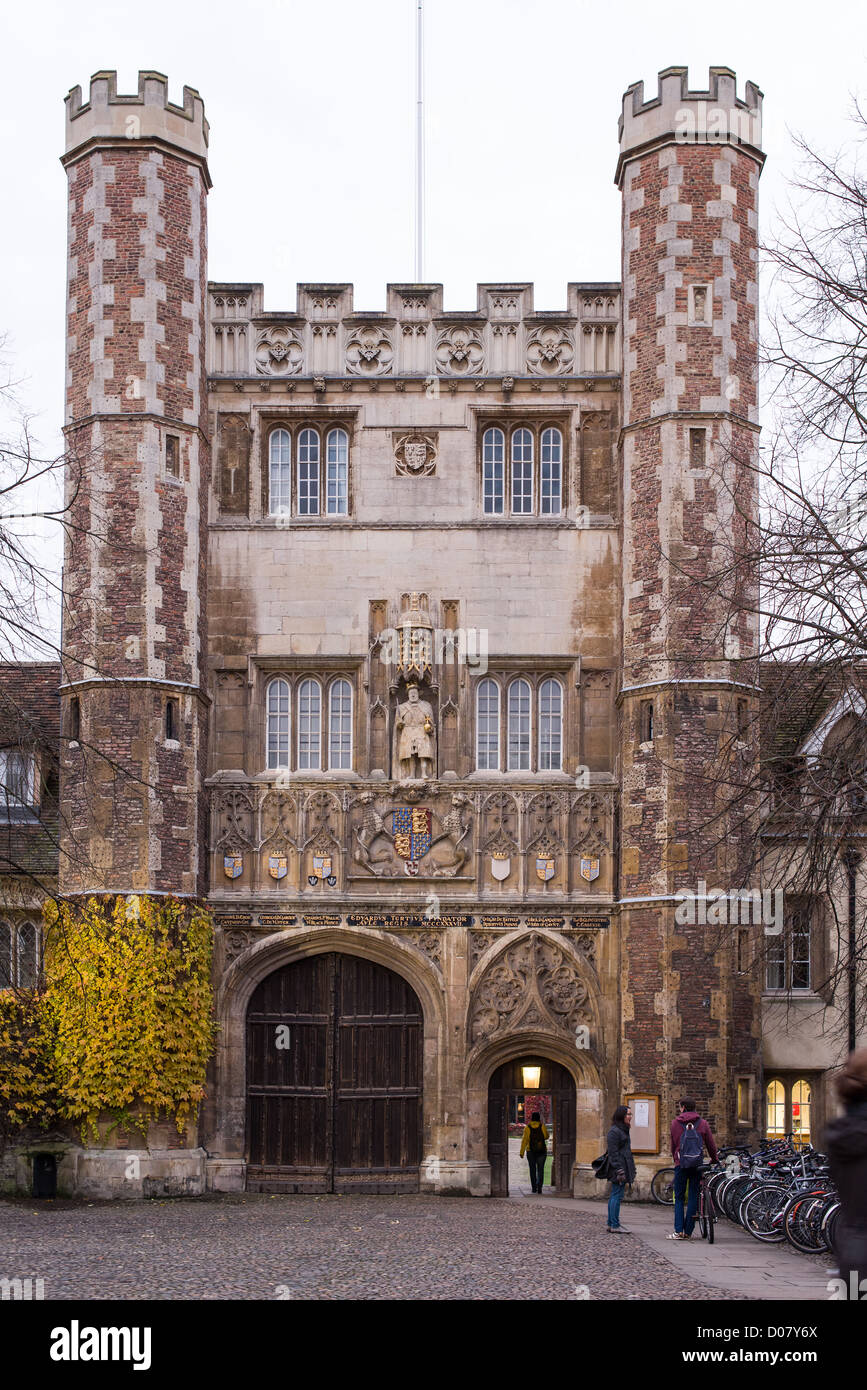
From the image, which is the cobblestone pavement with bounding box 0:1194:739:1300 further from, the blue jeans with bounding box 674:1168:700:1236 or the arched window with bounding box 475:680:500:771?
the arched window with bounding box 475:680:500:771

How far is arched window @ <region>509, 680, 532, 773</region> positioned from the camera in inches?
1043

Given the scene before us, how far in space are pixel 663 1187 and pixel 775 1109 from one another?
375 centimetres

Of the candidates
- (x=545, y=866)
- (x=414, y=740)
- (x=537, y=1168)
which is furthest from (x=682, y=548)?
(x=537, y=1168)

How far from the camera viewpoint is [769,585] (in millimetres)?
15422

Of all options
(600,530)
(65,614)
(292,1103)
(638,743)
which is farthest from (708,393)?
(292,1103)

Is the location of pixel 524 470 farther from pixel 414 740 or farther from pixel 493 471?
pixel 414 740

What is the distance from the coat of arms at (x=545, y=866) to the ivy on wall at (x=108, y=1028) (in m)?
4.93

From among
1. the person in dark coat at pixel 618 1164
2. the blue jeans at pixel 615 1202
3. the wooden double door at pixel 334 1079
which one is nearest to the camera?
the person in dark coat at pixel 618 1164

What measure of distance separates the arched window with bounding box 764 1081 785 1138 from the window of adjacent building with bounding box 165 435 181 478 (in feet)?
39.1

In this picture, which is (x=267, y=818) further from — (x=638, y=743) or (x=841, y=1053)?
(x=841, y=1053)

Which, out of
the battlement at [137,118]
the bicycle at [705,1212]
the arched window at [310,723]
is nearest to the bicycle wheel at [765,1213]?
the bicycle at [705,1212]

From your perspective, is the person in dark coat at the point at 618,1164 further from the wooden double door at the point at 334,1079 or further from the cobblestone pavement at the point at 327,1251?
the wooden double door at the point at 334,1079

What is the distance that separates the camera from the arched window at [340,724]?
2650cm

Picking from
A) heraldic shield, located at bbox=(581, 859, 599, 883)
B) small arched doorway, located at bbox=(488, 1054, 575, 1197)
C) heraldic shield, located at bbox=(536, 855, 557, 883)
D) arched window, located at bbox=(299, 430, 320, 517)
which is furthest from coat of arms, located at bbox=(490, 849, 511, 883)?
arched window, located at bbox=(299, 430, 320, 517)
